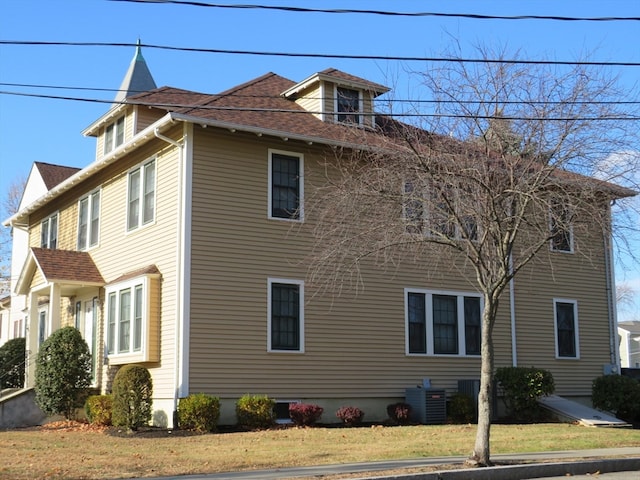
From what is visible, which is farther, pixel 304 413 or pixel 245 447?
pixel 304 413

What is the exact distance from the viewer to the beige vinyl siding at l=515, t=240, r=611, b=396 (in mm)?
25266

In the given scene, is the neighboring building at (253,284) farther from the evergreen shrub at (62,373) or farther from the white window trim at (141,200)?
the evergreen shrub at (62,373)

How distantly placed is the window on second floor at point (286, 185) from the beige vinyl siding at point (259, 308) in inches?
8.1

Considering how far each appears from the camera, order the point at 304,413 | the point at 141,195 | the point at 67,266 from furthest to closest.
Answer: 1. the point at 67,266
2. the point at 141,195
3. the point at 304,413

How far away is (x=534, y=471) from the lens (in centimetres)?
1325

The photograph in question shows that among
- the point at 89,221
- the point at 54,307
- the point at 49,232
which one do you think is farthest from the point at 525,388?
the point at 49,232

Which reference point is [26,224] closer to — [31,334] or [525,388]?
[31,334]

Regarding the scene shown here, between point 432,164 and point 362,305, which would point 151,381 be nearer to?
point 362,305

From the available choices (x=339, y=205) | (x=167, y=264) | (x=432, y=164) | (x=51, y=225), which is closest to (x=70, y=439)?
(x=167, y=264)

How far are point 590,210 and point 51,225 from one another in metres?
20.1

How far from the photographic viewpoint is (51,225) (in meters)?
29.7

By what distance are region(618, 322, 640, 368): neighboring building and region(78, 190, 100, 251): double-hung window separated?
61.3 meters

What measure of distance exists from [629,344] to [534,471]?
70.6 metres

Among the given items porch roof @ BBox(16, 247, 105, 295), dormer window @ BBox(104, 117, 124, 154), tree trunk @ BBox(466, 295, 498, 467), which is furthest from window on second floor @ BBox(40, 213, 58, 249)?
tree trunk @ BBox(466, 295, 498, 467)
